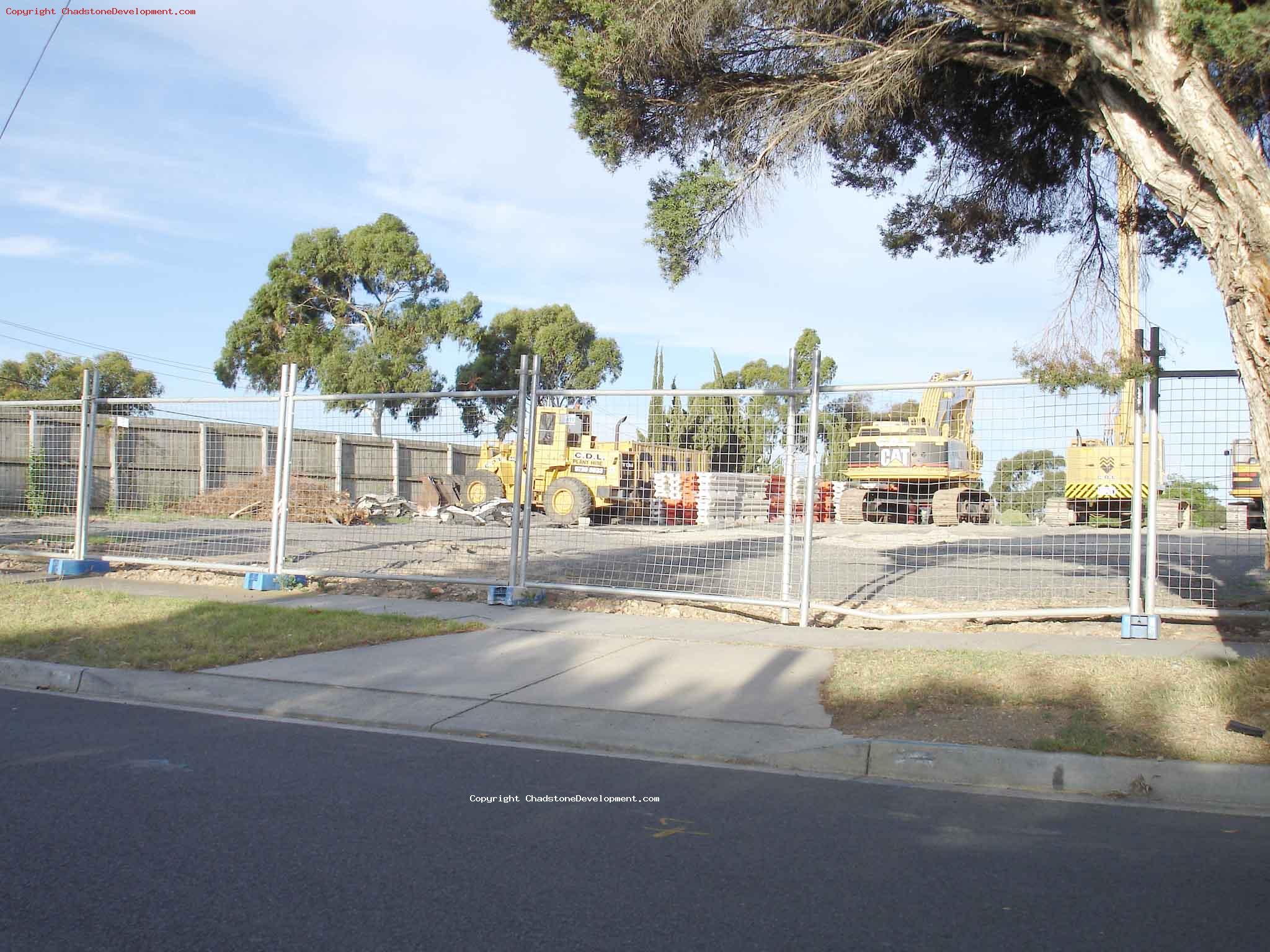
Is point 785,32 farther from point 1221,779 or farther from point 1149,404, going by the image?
point 1221,779

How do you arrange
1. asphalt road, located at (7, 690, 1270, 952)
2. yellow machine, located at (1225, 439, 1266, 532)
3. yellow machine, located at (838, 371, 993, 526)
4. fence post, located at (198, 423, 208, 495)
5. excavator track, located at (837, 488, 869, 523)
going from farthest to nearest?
fence post, located at (198, 423, 208, 495), excavator track, located at (837, 488, 869, 523), yellow machine, located at (838, 371, 993, 526), yellow machine, located at (1225, 439, 1266, 532), asphalt road, located at (7, 690, 1270, 952)

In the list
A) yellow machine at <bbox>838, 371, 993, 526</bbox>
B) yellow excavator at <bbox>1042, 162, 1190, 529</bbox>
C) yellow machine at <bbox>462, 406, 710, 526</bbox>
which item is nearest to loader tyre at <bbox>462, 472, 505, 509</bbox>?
yellow machine at <bbox>462, 406, 710, 526</bbox>

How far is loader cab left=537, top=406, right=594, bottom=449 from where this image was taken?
77.1ft

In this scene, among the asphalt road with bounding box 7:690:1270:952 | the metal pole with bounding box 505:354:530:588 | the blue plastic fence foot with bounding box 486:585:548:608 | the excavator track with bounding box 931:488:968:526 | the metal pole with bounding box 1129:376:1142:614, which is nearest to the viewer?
the asphalt road with bounding box 7:690:1270:952

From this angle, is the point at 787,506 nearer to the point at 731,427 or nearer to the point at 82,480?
the point at 731,427

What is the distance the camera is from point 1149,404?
7750mm

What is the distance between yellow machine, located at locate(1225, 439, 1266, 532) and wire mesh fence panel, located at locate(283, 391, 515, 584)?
6590mm

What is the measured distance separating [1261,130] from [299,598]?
1010 centimetres

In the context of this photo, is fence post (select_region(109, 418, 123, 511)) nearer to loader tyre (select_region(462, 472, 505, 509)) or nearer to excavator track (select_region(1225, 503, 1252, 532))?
loader tyre (select_region(462, 472, 505, 509))

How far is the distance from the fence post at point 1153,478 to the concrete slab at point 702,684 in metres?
2.60

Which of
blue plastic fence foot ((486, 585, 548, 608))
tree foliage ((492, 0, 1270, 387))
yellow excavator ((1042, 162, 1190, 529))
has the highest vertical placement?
tree foliage ((492, 0, 1270, 387))

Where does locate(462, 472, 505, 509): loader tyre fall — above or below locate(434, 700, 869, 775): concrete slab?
above

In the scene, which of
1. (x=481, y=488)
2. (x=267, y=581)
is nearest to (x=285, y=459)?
(x=267, y=581)

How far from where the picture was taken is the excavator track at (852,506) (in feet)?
38.2
